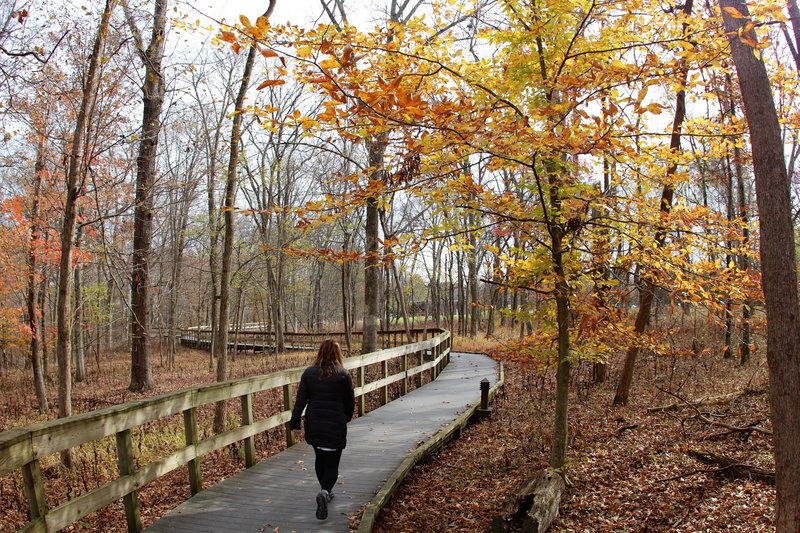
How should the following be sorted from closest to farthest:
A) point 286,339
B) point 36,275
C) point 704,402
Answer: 1. point 704,402
2. point 36,275
3. point 286,339

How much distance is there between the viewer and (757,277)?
5.80 metres

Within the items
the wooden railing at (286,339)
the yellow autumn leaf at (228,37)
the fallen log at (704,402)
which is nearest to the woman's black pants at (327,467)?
the yellow autumn leaf at (228,37)

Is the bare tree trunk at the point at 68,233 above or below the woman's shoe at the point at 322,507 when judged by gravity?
above

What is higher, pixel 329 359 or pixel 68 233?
pixel 68 233

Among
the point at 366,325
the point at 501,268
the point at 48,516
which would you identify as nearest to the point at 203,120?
the point at 366,325

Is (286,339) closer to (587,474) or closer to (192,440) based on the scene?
(587,474)

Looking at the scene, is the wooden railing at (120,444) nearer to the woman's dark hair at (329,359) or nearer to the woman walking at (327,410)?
the woman walking at (327,410)

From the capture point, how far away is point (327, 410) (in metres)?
5.38

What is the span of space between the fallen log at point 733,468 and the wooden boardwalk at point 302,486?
11.8ft

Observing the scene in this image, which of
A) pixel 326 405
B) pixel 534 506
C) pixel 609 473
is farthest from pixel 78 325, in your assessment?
pixel 534 506

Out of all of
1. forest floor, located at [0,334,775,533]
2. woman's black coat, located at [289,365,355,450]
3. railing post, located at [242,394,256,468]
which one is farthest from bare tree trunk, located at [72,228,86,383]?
woman's black coat, located at [289,365,355,450]

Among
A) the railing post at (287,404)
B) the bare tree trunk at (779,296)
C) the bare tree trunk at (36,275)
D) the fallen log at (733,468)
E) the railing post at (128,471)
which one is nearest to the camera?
the bare tree trunk at (779,296)

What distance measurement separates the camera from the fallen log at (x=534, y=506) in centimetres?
476

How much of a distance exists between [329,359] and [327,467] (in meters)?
1.06
